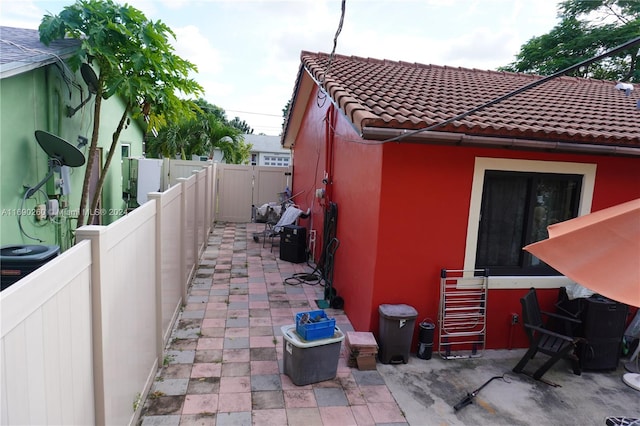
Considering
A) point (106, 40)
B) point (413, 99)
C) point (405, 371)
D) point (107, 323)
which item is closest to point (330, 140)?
point (413, 99)

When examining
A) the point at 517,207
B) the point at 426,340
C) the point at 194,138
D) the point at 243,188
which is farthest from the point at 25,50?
the point at 194,138

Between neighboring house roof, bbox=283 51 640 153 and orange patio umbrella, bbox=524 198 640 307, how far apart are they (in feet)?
5.80

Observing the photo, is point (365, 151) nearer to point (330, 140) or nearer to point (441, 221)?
point (441, 221)

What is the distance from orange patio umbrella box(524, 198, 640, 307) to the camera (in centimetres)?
255

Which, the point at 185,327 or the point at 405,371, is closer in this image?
the point at 405,371

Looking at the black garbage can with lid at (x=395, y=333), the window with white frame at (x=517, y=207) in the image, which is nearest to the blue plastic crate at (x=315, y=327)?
the black garbage can with lid at (x=395, y=333)

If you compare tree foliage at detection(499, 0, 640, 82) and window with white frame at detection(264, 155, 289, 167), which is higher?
tree foliage at detection(499, 0, 640, 82)

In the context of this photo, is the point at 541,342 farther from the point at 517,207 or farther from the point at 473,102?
the point at 473,102

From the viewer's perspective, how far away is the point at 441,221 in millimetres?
4723

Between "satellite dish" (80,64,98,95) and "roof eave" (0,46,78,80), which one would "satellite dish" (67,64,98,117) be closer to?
"satellite dish" (80,64,98,95)

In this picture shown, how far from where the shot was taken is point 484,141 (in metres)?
4.36

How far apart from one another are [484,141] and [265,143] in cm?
3036

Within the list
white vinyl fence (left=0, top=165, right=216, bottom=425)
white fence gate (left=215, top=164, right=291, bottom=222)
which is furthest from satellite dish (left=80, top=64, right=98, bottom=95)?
white fence gate (left=215, top=164, right=291, bottom=222)

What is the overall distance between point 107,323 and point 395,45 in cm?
425
